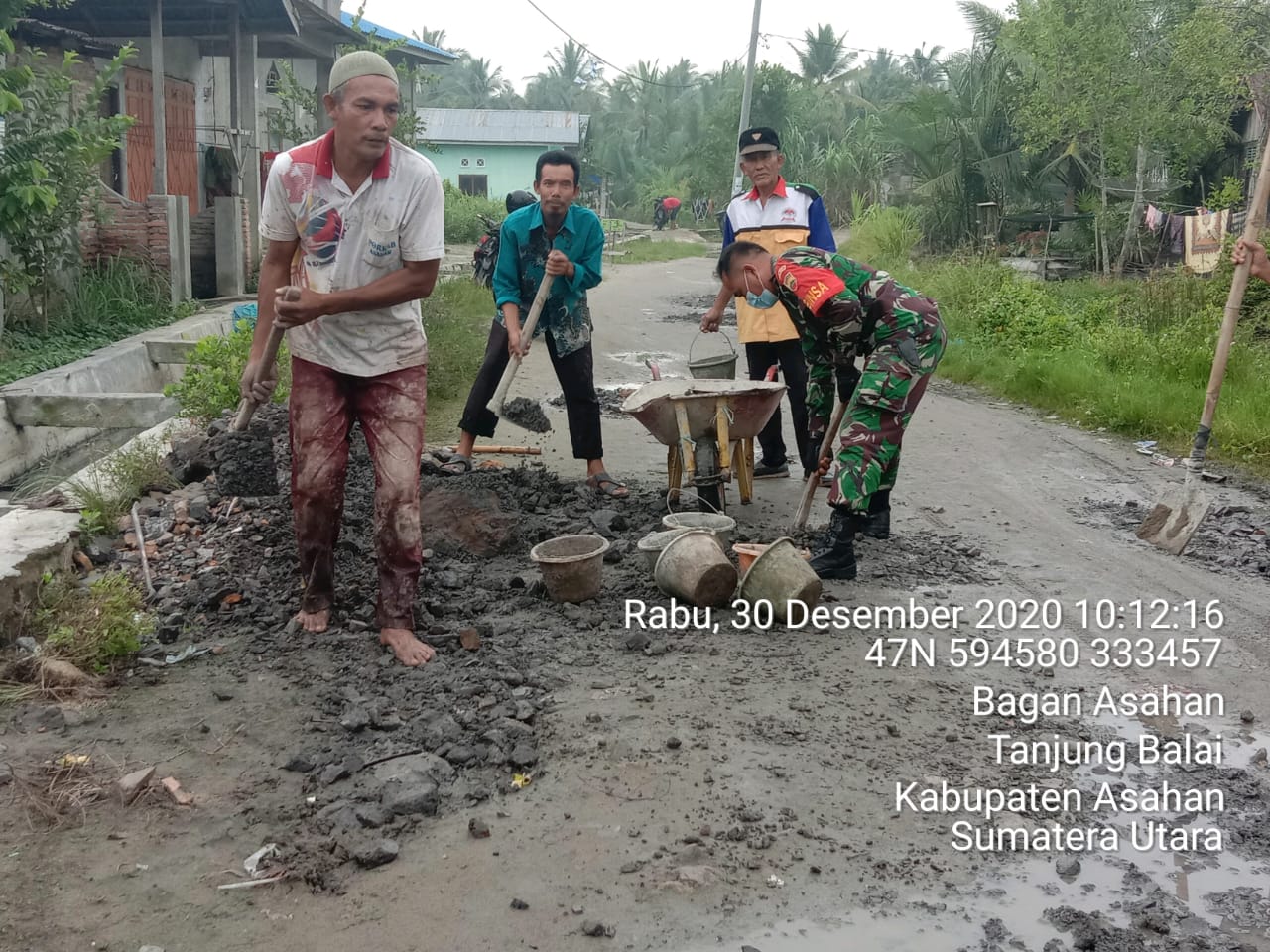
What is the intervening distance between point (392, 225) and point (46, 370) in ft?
19.7

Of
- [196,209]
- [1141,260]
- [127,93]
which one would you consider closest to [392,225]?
[127,93]

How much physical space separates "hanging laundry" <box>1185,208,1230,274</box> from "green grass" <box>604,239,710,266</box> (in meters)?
13.8

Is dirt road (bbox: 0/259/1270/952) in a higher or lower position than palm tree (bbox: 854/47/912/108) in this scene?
lower

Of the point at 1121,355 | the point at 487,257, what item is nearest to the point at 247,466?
the point at 1121,355

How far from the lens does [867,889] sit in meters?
2.91

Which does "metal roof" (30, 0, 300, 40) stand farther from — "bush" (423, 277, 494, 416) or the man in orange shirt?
the man in orange shirt

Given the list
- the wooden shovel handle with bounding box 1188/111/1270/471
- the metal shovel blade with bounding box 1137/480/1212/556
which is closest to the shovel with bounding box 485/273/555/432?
the metal shovel blade with bounding box 1137/480/1212/556

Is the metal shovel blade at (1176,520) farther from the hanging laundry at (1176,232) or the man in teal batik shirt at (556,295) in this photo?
the hanging laundry at (1176,232)

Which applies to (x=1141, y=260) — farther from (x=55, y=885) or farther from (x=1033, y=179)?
(x=55, y=885)

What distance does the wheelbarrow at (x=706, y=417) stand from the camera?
220 inches

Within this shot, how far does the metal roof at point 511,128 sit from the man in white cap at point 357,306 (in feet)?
145

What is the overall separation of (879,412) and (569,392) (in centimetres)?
207

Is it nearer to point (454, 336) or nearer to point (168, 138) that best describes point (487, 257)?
point (454, 336)

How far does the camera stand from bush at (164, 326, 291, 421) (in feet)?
22.9
